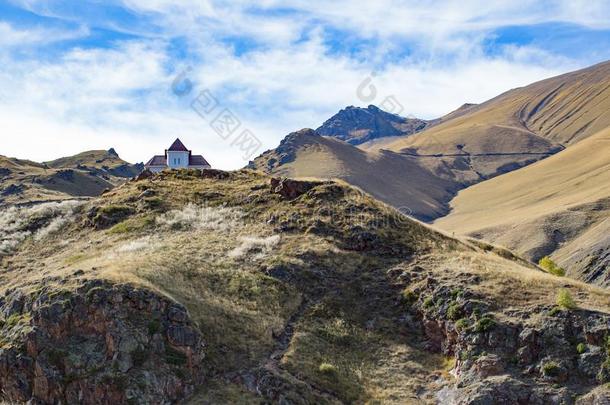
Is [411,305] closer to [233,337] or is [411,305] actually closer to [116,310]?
[233,337]

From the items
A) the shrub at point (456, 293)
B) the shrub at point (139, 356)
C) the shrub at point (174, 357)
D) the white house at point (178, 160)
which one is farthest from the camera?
the white house at point (178, 160)

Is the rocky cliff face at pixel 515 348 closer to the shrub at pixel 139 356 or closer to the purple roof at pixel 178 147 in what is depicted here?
the shrub at pixel 139 356

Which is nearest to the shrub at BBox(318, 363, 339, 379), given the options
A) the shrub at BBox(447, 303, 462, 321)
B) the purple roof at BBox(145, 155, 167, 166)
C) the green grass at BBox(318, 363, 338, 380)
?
the green grass at BBox(318, 363, 338, 380)

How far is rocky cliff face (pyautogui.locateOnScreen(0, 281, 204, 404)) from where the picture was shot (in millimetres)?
30078

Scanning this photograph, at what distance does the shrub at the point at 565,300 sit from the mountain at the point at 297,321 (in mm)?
103

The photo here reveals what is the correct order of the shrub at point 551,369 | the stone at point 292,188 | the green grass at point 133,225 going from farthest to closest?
the stone at point 292,188 < the green grass at point 133,225 < the shrub at point 551,369

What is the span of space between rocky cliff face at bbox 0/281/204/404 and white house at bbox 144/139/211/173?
6792 cm

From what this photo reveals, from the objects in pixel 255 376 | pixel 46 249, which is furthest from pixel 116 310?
pixel 46 249

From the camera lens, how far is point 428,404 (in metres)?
31.6

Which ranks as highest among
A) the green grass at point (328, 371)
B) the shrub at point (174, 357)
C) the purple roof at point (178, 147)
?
the purple roof at point (178, 147)

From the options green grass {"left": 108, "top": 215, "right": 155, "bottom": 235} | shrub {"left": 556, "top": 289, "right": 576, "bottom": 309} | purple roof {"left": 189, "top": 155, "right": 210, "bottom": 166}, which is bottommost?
shrub {"left": 556, "top": 289, "right": 576, "bottom": 309}

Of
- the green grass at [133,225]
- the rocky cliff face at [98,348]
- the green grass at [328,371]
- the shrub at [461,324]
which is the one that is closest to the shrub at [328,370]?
the green grass at [328,371]

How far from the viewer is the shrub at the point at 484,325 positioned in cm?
3406

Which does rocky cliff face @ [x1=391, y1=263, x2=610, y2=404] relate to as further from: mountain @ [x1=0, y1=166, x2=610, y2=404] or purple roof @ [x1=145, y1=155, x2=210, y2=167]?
purple roof @ [x1=145, y1=155, x2=210, y2=167]
